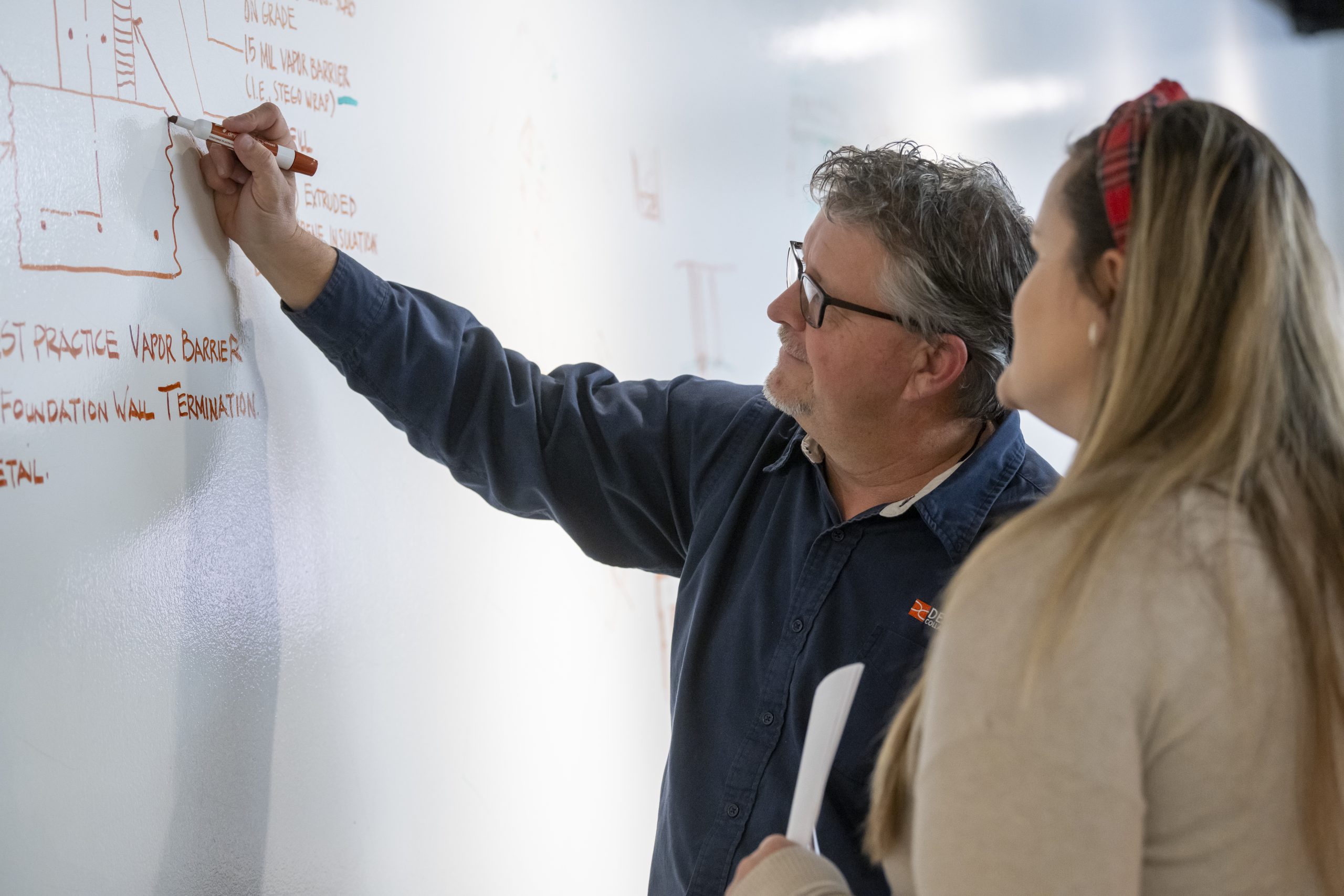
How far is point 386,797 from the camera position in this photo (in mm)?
1195

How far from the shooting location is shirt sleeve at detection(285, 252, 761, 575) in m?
1.06

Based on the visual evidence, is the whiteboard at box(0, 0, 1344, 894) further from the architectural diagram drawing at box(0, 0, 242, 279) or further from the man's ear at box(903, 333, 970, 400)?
the man's ear at box(903, 333, 970, 400)

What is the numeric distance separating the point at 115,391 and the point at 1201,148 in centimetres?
79

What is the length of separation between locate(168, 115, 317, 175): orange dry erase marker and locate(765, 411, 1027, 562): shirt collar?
0.54 metres

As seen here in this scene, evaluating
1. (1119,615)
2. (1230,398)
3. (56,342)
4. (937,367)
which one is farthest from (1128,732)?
(56,342)

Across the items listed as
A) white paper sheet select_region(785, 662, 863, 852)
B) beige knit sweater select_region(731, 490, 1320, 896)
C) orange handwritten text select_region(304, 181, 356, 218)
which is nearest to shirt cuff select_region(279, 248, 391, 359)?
orange handwritten text select_region(304, 181, 356, 218)

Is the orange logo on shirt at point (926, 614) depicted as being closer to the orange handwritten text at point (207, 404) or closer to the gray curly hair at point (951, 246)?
the gray curly hair at point (951, 246)

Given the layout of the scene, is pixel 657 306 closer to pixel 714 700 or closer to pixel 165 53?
pixel 714 700

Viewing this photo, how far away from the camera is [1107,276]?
0.67m

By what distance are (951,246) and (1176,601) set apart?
2.17ft

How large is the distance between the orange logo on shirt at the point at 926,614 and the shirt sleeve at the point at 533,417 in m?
0.28

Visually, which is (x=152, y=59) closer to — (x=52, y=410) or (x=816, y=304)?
(x=52, y=410)

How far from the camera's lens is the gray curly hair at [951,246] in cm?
116

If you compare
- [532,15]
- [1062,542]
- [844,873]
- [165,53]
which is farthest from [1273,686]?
[532,15]
